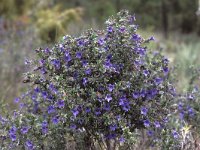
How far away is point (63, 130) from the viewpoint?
3.92m

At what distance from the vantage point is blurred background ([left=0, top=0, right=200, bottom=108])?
278 inches

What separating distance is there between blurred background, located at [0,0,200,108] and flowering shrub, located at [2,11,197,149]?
0.97m

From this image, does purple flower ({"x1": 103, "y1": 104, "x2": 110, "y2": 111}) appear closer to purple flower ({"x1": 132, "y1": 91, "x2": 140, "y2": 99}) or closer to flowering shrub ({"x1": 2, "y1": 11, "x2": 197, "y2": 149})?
flowering shrub ({"x1": 2, "y1": 11, "x2": 197, "y2": 149})

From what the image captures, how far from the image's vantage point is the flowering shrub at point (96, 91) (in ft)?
12.0

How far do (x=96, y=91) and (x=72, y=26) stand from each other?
6809 mm

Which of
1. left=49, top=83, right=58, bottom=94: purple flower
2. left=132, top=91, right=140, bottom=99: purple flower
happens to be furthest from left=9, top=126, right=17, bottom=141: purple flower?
left=132, top=91, right=140, bottom=99: purple flower

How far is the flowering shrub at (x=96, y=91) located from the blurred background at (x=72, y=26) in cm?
97

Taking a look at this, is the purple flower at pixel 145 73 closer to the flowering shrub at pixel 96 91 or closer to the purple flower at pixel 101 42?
the flowering shrub at pixel 96 91

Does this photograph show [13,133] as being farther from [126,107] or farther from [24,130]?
[126,107]

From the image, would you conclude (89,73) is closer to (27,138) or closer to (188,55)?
(27,138)

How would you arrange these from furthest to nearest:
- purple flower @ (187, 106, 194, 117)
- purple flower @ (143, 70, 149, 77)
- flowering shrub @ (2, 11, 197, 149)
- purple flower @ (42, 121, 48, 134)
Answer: purple flower @ (187, 106, 194, 117) → purple flower @ (42, 121, 48, 134) → purple flower @ (143, 70, 149, 77) → flowering shrub @ (2, 11, 197, 149)

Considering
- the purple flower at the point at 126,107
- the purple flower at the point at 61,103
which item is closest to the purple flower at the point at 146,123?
the purple flower at the point at 126,107

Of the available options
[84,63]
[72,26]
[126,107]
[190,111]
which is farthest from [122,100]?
[72,26]

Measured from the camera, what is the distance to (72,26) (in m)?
10.4
